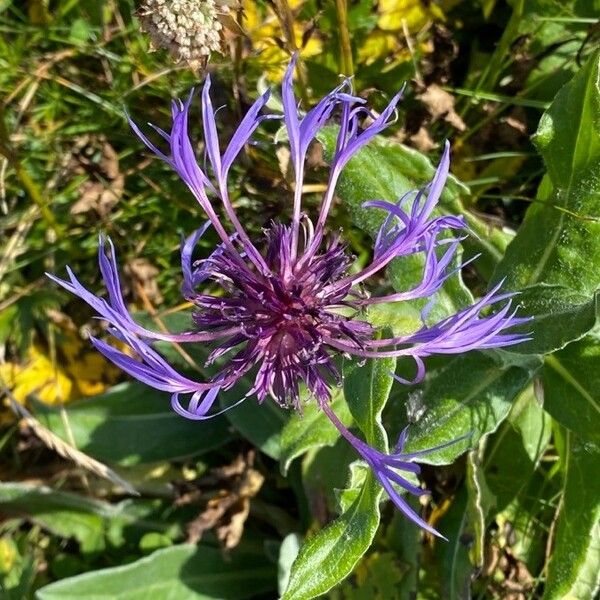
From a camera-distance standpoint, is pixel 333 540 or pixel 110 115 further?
pixel 110 115

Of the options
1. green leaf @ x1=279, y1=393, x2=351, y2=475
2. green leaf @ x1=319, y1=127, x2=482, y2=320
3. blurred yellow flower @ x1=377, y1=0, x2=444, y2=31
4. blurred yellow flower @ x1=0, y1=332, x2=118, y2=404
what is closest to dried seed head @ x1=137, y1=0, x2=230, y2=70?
green leaf @ x1=319, y1=127, x2=482, y2=320

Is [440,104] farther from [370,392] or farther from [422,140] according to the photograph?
[370,392]

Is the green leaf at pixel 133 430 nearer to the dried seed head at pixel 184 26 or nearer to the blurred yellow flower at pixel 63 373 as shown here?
the blurred yellow flower at pixel 63 373

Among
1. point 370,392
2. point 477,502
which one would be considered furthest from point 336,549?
point 477,502

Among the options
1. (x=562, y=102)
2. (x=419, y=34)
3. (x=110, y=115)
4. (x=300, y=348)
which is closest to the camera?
(x=300, y=348)

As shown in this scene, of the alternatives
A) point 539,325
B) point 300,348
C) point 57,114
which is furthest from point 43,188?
point 539,325

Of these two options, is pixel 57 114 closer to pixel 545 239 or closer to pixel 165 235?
pixel 165 235

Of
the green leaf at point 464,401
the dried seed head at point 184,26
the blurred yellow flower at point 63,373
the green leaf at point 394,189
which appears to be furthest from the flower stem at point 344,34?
the blurred yellow flower at point 63,373

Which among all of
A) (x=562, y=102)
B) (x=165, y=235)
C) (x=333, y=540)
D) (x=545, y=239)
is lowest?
(x=165, y=235)
